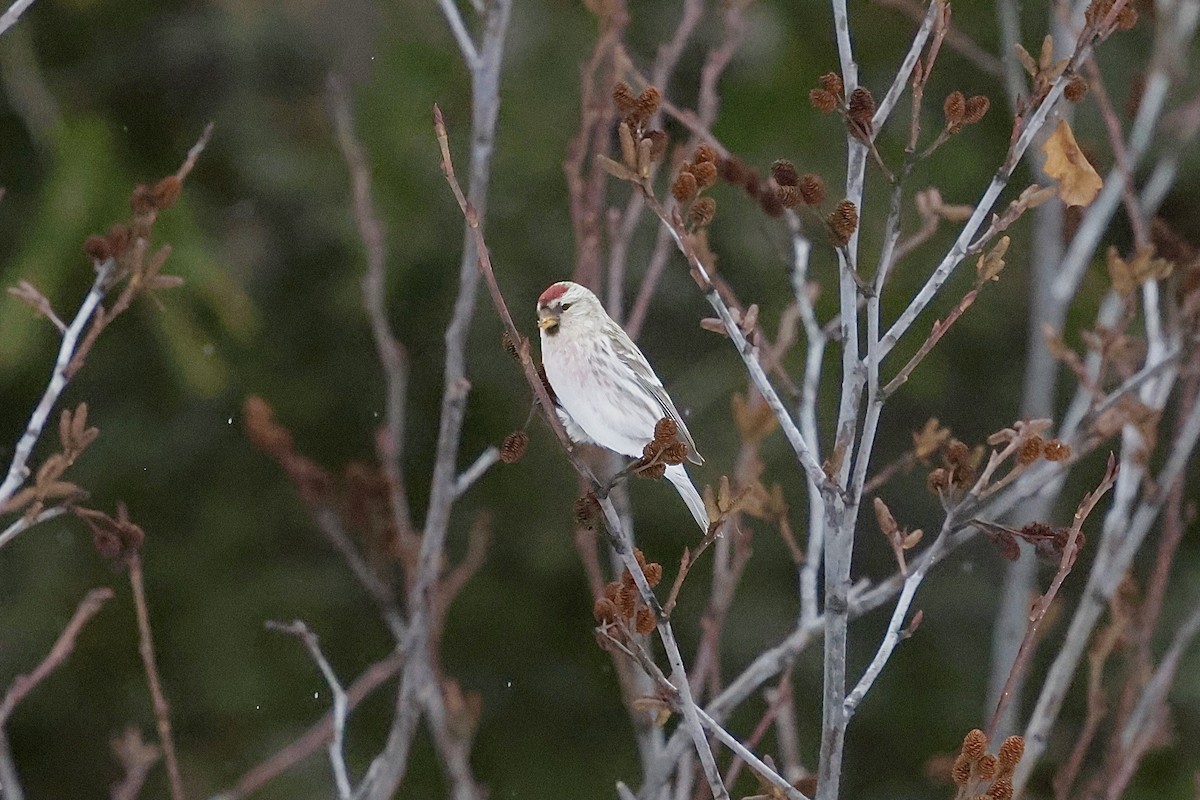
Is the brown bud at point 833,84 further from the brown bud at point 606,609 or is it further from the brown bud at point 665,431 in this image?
the brown bud at point 606,609

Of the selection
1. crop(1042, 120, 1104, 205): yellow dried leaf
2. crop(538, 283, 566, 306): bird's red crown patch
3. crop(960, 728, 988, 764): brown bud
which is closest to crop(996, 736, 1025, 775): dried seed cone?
crop(960, 728, 988, 764): brown bud

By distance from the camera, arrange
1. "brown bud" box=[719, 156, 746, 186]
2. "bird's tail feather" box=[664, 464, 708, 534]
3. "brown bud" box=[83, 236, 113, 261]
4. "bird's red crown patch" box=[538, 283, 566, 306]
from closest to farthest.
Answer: "brown bud" box=[83, 236, 113, 261], "bird's red crown patch" box=[538, 283, 566, 306], "brown bud" box=[719, 156, 746, 186], "bird's tail feather" box=[664, 464, 708, 534]

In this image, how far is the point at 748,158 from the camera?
156 inches

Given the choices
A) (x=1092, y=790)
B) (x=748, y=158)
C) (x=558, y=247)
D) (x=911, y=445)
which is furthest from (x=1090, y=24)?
(x=911, y=445)

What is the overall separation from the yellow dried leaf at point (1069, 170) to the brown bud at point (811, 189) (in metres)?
0.24

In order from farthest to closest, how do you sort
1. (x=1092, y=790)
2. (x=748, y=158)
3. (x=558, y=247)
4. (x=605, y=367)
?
(x=558, y=247) < (x=748, y=158) < (x=1092, y=790) < (x=605, y=367)

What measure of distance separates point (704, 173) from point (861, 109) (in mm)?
141

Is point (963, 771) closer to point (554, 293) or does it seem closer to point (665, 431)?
point (665, 431)

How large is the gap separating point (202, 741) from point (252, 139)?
179 centimetres

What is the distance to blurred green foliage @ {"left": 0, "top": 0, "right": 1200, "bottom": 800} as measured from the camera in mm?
4129

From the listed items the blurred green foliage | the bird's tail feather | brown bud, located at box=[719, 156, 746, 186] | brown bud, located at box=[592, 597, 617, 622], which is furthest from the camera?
the blurred green foliage

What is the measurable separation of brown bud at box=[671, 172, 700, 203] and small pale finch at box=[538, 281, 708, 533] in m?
0.56

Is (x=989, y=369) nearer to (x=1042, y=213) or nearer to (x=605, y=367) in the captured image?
(x=1042, y=213)

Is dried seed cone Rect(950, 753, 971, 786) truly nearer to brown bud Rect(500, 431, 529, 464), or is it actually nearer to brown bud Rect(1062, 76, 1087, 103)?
brown bud Rect(500, 431, 529, 464)
